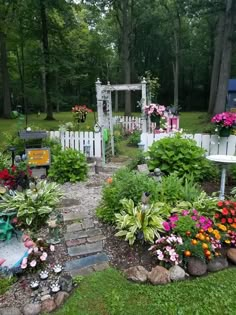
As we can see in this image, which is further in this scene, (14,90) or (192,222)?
(14,90)

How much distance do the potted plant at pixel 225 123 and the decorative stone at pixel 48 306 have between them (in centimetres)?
400

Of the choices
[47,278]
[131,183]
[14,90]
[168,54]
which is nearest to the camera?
[47,278]

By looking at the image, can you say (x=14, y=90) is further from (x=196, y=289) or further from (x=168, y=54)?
(x=196, y=289)

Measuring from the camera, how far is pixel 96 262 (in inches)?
106

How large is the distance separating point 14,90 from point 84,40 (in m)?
7.70

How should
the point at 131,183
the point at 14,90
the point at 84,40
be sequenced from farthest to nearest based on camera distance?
1. the point at 14,90
2. the point at 84,40
3. the point at 131,183

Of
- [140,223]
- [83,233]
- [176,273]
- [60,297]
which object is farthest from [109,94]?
[60,297]

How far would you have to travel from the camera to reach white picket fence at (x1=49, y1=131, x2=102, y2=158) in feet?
21.5

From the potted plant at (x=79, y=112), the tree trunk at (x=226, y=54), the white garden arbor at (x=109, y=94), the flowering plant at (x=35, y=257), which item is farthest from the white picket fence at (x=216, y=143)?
the tree trunk at (x=226, y=54)

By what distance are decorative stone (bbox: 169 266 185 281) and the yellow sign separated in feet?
12.2

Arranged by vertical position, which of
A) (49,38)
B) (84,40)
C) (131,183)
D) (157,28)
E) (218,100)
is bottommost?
(131,183)

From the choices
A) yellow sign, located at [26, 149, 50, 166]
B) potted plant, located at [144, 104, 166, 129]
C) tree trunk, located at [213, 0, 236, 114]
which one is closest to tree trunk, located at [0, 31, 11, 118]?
potted plant, located at [144, 104, 166, 129]

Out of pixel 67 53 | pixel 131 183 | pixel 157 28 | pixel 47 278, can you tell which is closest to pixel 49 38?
pixel 67 53

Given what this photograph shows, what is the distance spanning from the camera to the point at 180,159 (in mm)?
4469
